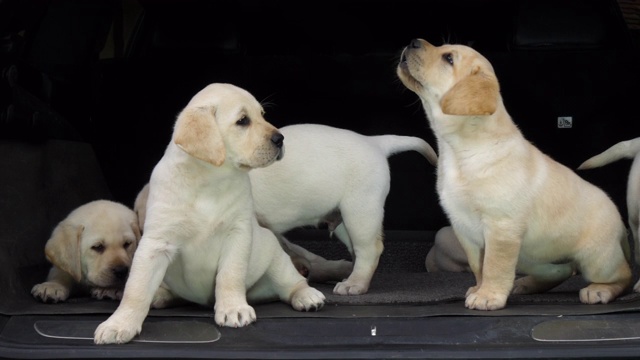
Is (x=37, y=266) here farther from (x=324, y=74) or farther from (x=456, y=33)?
(x=456, y=33)

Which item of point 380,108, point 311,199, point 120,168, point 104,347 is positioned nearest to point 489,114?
point 311,199

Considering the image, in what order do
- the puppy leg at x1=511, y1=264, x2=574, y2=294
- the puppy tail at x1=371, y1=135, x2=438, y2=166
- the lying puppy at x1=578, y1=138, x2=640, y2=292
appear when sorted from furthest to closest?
the puppy tail at x1=371, y1=135, x2=438, y2=166
the lying puppy at x1=578, y1=138, x2=640, y2=292
the puppy leg at x1=511, y1=264, x2=574, y2=294

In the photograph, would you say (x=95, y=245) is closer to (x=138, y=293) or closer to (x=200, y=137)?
(x=138, y=293)

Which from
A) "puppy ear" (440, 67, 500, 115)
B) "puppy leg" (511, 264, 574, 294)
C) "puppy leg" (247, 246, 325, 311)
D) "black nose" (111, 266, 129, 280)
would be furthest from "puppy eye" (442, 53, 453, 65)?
"black nose" (111, 266, 129, 280)

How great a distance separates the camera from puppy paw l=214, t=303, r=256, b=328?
3.58 m

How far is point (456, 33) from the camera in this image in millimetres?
5844

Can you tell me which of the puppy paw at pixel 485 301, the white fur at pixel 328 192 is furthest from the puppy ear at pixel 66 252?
the puppy paw at pixel 485 301

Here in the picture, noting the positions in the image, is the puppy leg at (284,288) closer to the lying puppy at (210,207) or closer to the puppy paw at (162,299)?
→ the lying puppy at (210,207)

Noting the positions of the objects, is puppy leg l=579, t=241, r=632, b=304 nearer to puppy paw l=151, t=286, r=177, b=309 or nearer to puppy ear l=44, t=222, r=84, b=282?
puppy paw l=151, t=286, r=177, b=309

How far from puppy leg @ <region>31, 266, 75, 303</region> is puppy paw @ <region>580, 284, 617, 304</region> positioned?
2.05 meters

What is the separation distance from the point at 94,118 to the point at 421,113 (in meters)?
1.79

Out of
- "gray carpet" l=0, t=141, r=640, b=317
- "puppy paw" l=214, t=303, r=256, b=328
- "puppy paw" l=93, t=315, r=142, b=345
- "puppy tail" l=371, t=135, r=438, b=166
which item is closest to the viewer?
"puppy paw" l=93, t=315, r=142, b=345

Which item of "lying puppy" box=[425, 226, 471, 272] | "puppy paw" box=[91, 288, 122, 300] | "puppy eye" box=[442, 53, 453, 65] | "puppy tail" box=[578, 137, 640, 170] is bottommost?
"lying puppy" box=[425, 226, 471, 272]

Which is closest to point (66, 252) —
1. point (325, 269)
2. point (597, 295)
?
point (325, 269)
